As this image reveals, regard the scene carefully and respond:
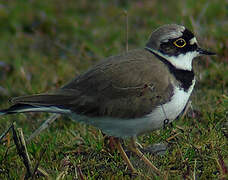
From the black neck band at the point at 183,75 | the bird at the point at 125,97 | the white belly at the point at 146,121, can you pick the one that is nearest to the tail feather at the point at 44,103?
the bird at the point at 125,97

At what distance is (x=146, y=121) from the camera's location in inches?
156

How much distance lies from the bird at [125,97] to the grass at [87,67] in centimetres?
34

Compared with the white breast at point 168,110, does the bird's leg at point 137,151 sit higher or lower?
lower

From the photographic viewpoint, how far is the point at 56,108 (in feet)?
13.4

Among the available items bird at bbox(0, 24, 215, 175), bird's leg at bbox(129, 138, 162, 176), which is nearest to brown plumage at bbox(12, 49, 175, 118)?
bird at bbox(0, 24, 215, 175)

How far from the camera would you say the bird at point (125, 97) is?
3980 mm

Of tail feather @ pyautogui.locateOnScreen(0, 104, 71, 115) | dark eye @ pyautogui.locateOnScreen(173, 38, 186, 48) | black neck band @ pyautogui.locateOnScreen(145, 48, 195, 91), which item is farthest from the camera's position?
dark eye @ pyautogui.locateOnScreen(173, 38, 186, 48)

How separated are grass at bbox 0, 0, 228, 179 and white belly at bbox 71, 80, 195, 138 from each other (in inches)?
13.9

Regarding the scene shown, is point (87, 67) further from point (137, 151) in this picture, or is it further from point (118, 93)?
point (118, 93)

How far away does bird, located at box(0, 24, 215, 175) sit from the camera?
13.1 ft

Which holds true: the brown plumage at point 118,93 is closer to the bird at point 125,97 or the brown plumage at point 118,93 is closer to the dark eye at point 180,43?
the bird at point 125,97

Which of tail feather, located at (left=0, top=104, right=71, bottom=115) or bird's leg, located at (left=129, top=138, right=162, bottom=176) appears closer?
tail feather, located at (left=0, top=104, right=71, bottom=115)

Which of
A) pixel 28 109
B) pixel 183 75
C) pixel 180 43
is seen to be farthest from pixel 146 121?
pixel 28 109

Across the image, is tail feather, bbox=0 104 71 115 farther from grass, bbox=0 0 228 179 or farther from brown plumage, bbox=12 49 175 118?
grass, bbox=0 0 228 179
